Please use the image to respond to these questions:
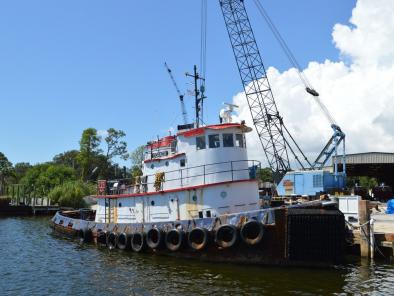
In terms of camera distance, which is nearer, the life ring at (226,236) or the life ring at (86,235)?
the life ring at (226,236)

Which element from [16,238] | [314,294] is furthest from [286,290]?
[16,238]

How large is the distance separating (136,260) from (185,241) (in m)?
2.26

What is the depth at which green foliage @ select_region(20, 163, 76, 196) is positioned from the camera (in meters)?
54.0

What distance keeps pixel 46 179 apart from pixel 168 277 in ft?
149

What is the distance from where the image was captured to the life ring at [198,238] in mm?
15008

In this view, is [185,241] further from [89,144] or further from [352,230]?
[89,144]

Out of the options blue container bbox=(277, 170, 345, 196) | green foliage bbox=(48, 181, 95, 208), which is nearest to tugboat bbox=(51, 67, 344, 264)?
blue container bbox=(277, 170, 345, 196)

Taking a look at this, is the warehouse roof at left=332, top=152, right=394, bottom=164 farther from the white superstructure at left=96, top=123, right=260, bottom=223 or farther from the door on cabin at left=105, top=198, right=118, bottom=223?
the door on cabin at left=105, top=198, right=118, bottom=223

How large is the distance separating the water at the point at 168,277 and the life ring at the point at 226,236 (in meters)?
0.79

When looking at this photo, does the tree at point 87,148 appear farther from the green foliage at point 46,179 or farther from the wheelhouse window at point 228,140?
the wheelhouse window at point 228,140

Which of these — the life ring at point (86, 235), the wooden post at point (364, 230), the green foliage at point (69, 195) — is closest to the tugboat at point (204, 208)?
the life ring at point (86, 235)

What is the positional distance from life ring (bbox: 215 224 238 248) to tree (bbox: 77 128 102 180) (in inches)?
1924

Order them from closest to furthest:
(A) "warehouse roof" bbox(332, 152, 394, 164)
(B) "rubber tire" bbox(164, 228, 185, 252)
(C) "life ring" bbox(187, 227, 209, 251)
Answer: (C) "life ring" bbox(187, 227, 209, 251) < (B) "rubber tire" bbox(164, 228, 185, 252) < (A) "warehouse roof" bbox(332, 152, 394, 164)

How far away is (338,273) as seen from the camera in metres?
13.4
